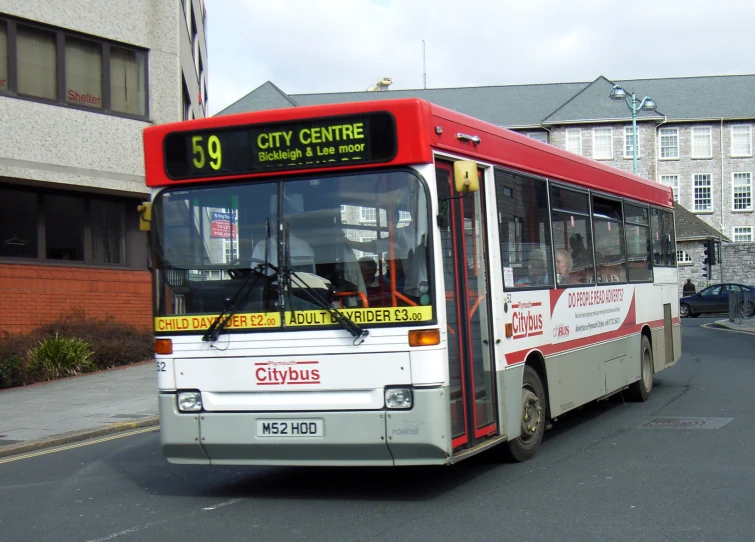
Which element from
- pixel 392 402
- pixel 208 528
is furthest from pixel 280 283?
pixel 208 528

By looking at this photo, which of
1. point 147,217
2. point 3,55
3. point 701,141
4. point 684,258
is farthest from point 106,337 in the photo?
point 701,141

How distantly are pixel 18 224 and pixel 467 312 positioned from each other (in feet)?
50.7

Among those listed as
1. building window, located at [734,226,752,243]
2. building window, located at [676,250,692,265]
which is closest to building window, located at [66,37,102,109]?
building window, located at [676,250,692,265]

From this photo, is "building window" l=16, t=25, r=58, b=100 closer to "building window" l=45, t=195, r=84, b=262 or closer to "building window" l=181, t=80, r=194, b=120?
"building window" l=45, t=195, r=84, b=262

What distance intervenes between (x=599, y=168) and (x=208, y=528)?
22.7ft

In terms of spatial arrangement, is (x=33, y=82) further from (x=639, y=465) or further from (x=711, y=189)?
(x=711, y=189)

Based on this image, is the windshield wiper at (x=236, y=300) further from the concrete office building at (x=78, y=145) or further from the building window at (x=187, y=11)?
the building window at (x=187, y=11)

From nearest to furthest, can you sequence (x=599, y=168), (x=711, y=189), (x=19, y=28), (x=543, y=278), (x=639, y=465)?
1. (x=639, y=465)
2. (x=543, y=278)
3. (x=599, y=168)
4. (x=19, y=28)
5. (x=711, y=189)

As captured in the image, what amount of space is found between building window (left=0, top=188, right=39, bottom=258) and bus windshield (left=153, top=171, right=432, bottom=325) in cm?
1405

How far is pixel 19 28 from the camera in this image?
67.4 feet

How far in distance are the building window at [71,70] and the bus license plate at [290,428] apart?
15124mm

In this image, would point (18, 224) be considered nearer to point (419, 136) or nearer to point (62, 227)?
point (62, 227)

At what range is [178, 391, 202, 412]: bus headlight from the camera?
25.0ft

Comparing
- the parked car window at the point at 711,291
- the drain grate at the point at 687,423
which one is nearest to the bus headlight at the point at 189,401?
the drain grate at the point at 687,423
